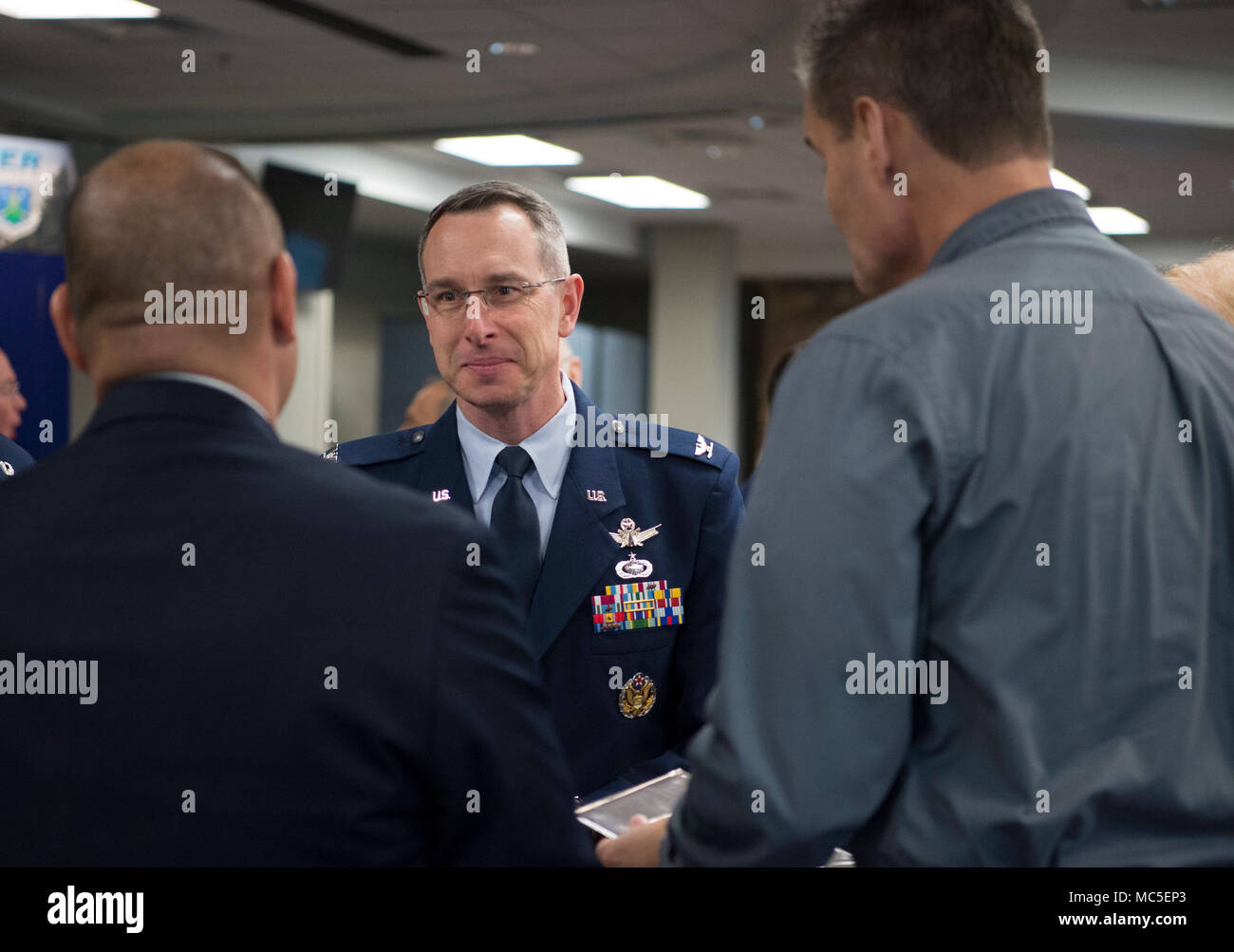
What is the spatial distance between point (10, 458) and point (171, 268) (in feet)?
7.09

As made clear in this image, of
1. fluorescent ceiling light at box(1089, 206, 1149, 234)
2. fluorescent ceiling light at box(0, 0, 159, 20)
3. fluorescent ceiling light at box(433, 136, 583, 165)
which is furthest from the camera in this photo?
fluorescent ceiling light at box(1089, 206, 1149, 234)

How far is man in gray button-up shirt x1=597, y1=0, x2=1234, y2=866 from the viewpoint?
1.17 metres

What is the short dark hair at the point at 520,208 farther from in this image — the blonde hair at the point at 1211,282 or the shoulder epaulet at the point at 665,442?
the blonde hair at the point at 1211,282

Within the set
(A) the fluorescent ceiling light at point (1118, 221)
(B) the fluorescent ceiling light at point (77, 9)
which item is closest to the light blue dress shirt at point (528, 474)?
(B) the fluorescent ceiling light at point (77, 9)

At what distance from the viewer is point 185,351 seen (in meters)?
1.21

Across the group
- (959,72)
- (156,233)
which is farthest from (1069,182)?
(156,233)

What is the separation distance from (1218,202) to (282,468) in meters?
10.7

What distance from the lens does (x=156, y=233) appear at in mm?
1195

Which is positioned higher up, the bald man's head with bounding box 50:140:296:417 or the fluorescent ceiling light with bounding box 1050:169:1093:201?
the fluorescent ceiling light with bounding box 1050:169:1093:201

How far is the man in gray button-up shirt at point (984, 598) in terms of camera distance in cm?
117

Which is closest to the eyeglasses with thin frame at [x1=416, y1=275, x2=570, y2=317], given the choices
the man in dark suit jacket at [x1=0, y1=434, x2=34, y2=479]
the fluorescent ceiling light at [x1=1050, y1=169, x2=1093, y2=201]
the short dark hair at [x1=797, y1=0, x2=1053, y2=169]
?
the short dark hair at [x1=797, y1=0, x2=1053, y2=169]

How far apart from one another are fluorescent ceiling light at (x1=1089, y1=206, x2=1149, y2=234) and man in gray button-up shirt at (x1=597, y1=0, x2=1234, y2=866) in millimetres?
10292

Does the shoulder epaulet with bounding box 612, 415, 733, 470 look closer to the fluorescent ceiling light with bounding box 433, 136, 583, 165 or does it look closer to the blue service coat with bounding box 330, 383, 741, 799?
the blue service coat with bounding box 330, 383, 741, 799

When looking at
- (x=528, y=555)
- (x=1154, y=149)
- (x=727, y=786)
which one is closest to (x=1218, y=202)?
(x=1154, y=149)
